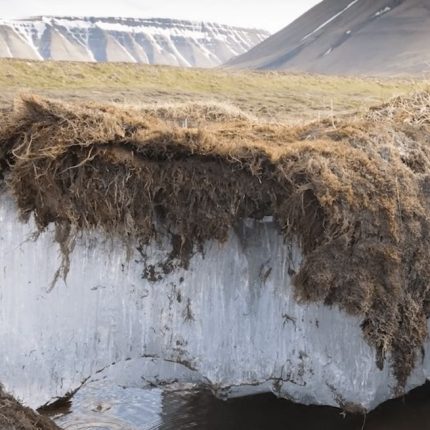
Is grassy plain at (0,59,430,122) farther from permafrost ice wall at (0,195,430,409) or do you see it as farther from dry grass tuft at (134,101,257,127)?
permafrost ice wall at (0,195,430,409)

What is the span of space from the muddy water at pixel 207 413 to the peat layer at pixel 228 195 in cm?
87

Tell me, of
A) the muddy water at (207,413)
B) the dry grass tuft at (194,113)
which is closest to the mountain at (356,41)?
the dry grass tuft at (194,113)

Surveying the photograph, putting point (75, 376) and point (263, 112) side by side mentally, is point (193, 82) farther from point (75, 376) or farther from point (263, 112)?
point (75, 376)

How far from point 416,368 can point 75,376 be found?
3220mm

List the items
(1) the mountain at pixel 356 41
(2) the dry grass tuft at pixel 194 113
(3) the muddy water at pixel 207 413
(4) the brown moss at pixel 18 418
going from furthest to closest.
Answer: (1) the mountain at pixel 356 41 < (2) the dry grass tuft at pixel 194 113 < (3) the muddy water at pixel 207 413 < (4) the brown moss at pixel 18 418

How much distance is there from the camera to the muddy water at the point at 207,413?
6.13 metres

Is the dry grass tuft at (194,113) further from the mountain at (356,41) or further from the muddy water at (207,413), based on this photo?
the mountain at (356,41)

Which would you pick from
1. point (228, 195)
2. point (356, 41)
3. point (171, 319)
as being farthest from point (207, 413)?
point (356, 41)

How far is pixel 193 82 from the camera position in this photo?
104ft

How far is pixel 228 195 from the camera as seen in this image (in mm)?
5402

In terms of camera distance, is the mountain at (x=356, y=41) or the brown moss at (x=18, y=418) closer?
the brown moss at (x=18, y=418)

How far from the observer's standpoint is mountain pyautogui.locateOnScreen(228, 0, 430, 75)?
120062 millimetres

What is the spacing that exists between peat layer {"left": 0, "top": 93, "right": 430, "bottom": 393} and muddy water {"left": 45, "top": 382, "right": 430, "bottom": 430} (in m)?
0.87

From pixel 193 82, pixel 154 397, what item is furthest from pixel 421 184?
pixel 193 82
